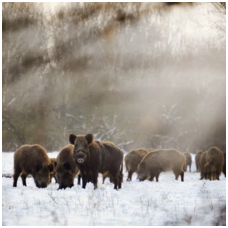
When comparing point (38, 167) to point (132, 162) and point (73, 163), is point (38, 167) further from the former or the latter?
point (132, 162)

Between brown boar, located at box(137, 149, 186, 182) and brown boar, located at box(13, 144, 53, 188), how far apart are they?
566 cm

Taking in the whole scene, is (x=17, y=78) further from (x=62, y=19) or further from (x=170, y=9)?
(x=170, y=9)

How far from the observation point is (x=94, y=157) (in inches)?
433

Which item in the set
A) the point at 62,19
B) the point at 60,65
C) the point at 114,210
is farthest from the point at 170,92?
the point at 114,210

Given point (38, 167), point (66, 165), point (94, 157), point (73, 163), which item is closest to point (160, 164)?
point (73, 163)

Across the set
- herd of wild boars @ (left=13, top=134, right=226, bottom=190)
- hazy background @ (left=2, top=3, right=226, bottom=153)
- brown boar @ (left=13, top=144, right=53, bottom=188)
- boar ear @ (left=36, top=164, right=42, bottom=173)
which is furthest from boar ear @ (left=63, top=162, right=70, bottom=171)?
hazy background @ (left=2, top=3, right=226, bottom=153)

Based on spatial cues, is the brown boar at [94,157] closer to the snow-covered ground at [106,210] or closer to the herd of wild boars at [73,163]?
the herd of wild boars at [73,163]

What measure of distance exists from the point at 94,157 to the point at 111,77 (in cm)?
2798

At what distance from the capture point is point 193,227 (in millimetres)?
6453

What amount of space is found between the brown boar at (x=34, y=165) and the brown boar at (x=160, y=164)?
566 centimetres

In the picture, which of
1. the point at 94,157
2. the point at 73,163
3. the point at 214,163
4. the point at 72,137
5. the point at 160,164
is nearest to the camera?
the point at 72,137

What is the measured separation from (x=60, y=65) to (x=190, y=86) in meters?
16.0

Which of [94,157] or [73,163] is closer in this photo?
[94,157]

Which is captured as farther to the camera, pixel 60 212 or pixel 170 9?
pixel 170 9
